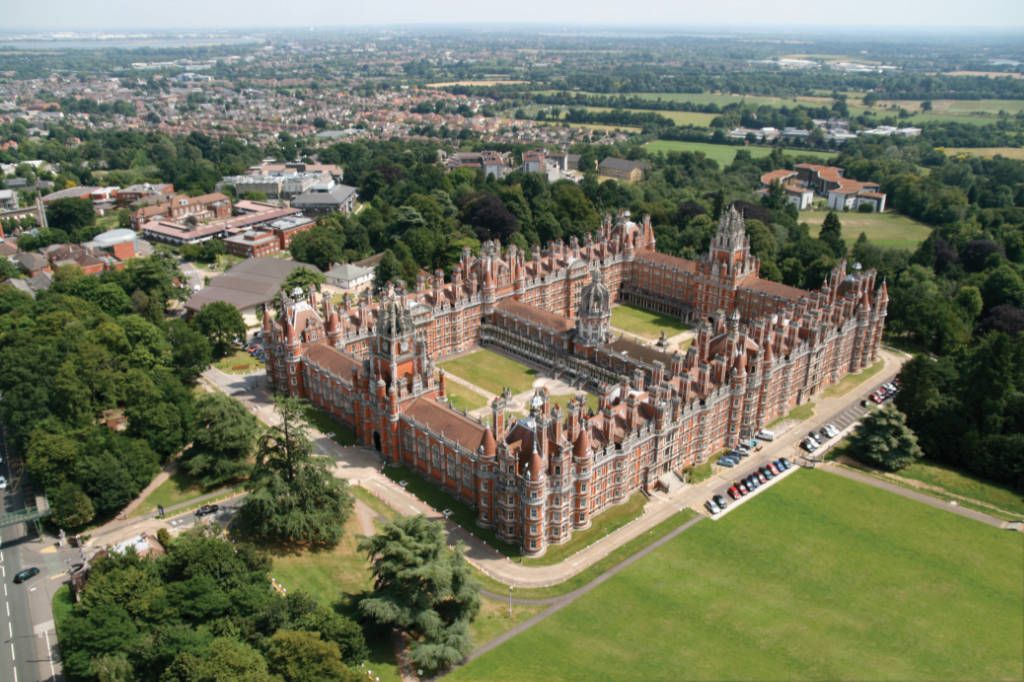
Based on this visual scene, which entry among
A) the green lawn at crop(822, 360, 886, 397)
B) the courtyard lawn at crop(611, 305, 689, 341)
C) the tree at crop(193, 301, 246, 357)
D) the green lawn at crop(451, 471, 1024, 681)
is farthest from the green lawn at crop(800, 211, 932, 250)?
the tree at crop(193, 301, 246, 357)

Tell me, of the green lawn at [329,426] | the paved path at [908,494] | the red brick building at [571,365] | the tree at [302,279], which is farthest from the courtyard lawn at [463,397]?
the paved path at [908,494]

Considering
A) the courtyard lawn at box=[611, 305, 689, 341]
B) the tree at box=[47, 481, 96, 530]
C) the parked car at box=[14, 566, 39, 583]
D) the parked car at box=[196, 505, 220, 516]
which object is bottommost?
the parked car at box=[14, 566, 39, 583]

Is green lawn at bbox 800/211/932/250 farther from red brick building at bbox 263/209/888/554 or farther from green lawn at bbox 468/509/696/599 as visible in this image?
green lawn at bbox 468/509/696/599

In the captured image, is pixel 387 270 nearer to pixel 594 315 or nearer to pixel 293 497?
pixel 594 315

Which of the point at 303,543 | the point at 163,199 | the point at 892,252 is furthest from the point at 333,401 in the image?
the point at 163,199

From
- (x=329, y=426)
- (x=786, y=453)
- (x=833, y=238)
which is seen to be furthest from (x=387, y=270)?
(x=833, y=238)

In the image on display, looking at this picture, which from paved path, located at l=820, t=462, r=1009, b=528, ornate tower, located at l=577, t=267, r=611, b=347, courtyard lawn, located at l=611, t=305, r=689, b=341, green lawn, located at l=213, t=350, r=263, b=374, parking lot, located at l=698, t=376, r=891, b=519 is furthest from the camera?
courtyard lawn, located at l=611, t=305, r=689, b=341

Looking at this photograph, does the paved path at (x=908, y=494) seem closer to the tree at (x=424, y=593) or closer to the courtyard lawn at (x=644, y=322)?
the courtyard lawn at (x=644, y=322)
